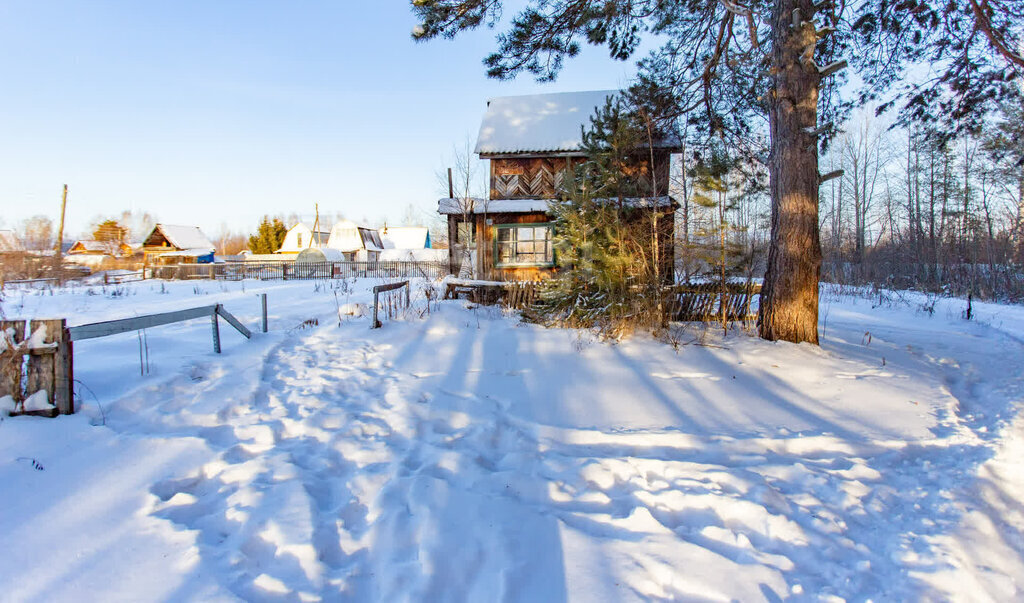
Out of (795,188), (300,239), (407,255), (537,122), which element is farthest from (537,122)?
(300,239)

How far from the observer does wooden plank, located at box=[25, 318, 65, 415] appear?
3322mm

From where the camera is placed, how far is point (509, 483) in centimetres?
312

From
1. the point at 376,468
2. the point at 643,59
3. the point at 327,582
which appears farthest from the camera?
the point at 643,59

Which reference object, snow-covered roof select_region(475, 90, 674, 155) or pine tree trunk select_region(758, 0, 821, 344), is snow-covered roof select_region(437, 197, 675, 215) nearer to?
snow-covered roof select_region(475, 90, 674, 155)

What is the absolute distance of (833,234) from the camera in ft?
111

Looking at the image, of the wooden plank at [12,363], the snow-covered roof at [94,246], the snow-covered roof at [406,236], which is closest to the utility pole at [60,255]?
the snow-covered roof at [94,246]

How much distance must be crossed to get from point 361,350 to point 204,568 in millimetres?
4780

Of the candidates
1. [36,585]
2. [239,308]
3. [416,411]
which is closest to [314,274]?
[239,308]

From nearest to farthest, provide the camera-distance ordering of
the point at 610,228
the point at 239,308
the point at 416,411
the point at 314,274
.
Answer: the point at 416,411 → the point at 610,228 → the point at 239,308 → the point at 314,274

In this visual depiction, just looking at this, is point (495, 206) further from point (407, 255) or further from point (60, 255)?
point (407, 255)

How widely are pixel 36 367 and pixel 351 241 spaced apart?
154ft

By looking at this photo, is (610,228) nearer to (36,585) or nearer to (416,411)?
(416,411)

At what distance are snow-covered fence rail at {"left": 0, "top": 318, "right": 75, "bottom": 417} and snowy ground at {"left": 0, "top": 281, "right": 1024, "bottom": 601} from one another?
A: 6.4 inches

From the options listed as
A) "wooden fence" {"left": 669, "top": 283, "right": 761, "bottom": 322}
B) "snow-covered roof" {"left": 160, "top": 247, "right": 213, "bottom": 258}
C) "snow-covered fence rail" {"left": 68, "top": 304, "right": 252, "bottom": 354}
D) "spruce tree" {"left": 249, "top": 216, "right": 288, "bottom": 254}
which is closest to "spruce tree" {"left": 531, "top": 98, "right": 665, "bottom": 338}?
"wooden fence" {"left": 669, "top": 283, "right": 761, "bottom": 322}
